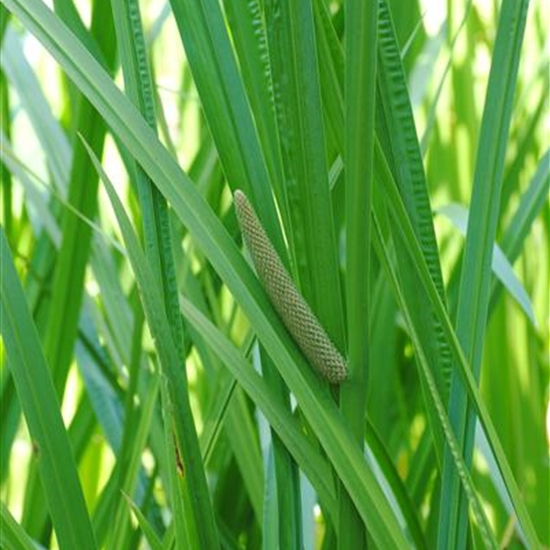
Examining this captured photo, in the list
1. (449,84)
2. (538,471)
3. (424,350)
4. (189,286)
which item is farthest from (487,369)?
(424,350)

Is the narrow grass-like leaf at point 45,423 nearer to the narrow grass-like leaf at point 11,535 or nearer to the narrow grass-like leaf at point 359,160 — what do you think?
the narrow grass-like leaf at point 11,535

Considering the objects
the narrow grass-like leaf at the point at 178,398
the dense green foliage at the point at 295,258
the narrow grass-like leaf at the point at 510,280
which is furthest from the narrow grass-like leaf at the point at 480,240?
the narrow grass-like leaf at the point at 510,280

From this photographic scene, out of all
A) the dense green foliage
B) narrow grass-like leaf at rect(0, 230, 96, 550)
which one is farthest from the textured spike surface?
narrow grass-like leaf at rect(0, 230, 96, 550)

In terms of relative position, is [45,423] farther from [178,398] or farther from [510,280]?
[510,280]

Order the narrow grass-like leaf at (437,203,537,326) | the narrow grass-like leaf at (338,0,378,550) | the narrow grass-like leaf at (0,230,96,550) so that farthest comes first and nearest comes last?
the narrow grass-like leaf at (437,203,537,326)
the narrow grass-like leaf at (0,230,96,550)
the narrow grass-like leaf at (338,0,378,550)

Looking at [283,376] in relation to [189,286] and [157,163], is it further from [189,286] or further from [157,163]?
[189,286]

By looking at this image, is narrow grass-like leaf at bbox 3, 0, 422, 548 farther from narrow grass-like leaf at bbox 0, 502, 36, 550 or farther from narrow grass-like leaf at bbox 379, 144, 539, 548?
narrow grass-like leaf at bbox 0, 502, 36, 550

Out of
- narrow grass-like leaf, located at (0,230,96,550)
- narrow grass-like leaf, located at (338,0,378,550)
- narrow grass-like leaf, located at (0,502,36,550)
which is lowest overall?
narrow grass-like leaf, located at (0,502,36,550)

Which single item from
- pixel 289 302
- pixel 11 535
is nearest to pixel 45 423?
pixel 11 535

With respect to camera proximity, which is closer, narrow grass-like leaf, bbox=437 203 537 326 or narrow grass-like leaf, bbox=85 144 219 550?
narrow grass-like leaf, bbox=85 144 219 550
